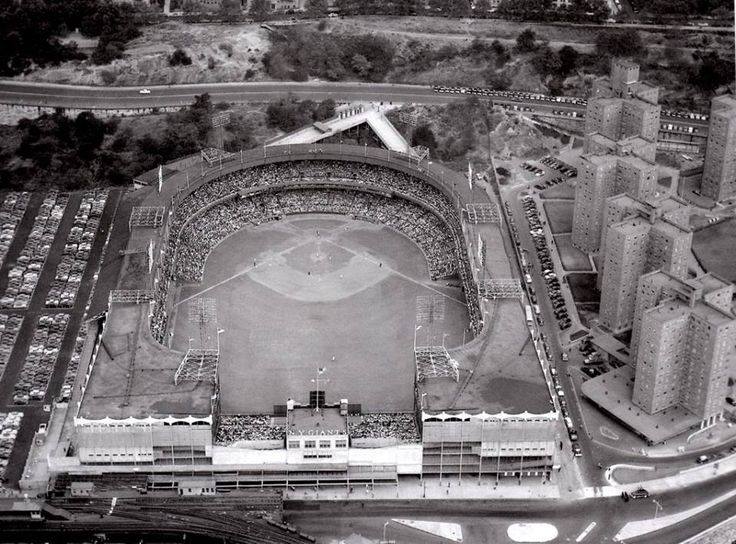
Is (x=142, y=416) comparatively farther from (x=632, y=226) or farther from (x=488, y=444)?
(x=632, y=226)

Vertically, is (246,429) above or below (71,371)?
above

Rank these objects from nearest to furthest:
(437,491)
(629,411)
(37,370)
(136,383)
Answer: (437,491) → (136,383) → (629,411) → (37,370)

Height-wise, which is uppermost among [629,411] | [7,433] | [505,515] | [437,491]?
[629,411]

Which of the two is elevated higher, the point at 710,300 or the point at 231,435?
the point at 710,300

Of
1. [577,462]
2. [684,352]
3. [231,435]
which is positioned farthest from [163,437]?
[684,352]

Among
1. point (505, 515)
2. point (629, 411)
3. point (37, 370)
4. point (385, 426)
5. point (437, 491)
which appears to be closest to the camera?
point (505, 515)

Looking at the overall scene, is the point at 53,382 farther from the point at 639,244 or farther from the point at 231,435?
the point at 639,244

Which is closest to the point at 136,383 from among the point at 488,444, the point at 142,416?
the point at 142,416

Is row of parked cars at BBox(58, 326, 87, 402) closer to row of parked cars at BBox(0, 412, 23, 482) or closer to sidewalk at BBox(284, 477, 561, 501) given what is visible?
row of parked cars at BBox(0, 412, 23, 482)
